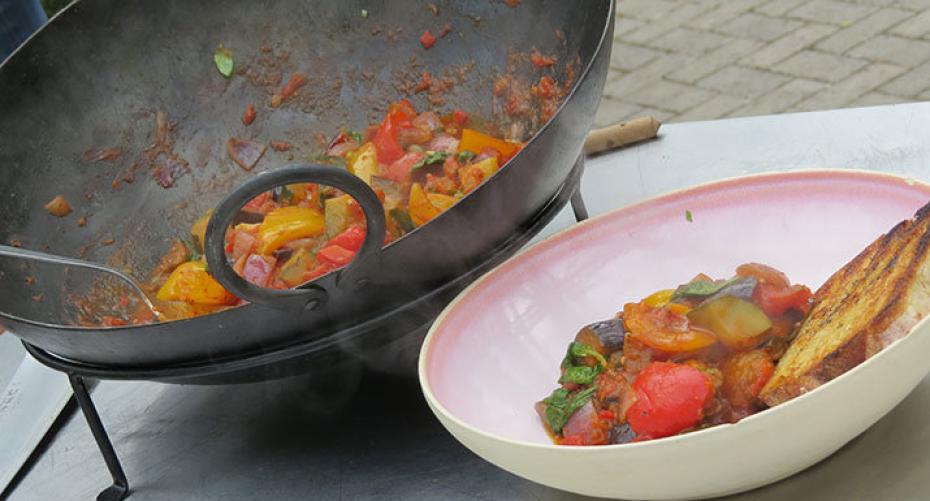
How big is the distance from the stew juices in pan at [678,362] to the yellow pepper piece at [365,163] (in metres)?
0.70

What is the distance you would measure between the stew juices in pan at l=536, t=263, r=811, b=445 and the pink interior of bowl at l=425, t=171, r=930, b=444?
0.31 feet

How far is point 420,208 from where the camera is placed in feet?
6.45

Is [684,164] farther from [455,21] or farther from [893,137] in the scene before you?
[455,21]

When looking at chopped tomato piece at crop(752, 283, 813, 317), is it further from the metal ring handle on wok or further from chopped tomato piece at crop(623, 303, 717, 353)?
the metal ring handle on wok

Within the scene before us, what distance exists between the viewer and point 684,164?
7.97 ft

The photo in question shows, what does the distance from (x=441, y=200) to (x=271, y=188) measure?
0.51 metres

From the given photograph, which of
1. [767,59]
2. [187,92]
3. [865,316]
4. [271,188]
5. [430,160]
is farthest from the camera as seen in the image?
[767,59]

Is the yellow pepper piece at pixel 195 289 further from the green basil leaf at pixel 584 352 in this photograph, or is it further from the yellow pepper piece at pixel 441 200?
the green basil leaf at pixel 584 352

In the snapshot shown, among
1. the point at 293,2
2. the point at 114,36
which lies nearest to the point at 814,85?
the point at 293,2

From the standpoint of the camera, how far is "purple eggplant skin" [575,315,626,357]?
1608 millimetres

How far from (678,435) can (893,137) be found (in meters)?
1.17

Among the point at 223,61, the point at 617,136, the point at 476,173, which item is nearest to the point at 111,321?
the point at 223,61

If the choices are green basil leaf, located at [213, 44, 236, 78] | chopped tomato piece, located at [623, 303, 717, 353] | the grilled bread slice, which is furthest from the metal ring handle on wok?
green basil leaf, located at [213, 44, 236, 78]

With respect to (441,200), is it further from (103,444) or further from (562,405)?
A: (103,444)
